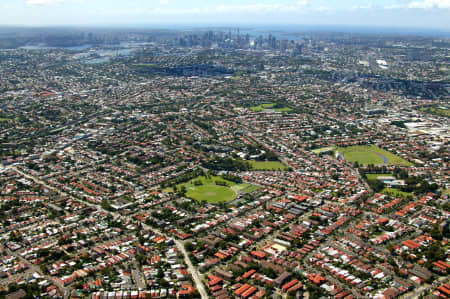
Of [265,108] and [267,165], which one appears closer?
[267,165]

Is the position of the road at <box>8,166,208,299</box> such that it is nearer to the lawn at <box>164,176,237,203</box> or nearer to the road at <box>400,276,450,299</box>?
the lawn at <box>164,176,237,203</box>

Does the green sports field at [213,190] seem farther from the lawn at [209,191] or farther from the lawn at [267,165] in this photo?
the lawn at [267,165]

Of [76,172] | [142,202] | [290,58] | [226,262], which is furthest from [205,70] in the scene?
[226,262]

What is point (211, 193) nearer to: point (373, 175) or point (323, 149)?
point (373, 175)

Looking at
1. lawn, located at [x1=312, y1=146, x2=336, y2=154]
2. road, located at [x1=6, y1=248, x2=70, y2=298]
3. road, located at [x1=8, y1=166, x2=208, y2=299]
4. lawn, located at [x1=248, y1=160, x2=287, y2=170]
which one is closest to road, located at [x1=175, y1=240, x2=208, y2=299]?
road, located at [x1=8, y1=166, x2=208, y2=299]

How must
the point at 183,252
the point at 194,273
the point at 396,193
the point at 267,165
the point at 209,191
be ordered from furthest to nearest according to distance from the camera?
1. the point at 267,165
2. the point at 209,191
3. the point at 396,193
4. the point at 183,252
5. the point at 194,273

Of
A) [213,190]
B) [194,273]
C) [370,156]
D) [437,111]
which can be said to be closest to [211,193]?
[213,190]

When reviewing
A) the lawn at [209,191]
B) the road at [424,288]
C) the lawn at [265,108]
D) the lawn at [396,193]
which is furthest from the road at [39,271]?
the lawn at [265,108]
